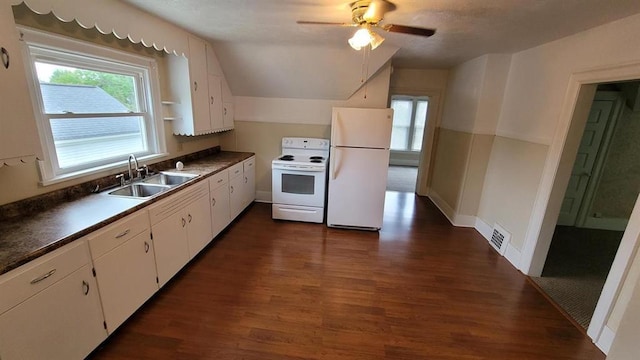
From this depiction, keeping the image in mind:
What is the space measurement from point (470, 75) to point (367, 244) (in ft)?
9.05

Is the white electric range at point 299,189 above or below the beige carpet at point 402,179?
above

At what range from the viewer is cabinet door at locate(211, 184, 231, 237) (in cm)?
302

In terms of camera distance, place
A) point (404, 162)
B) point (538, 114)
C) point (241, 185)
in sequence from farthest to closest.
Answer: point (404, 162) < point (241, 185) < point (538, 114)

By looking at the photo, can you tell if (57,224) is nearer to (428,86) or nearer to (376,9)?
(376,9)

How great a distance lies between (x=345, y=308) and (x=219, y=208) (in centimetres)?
185

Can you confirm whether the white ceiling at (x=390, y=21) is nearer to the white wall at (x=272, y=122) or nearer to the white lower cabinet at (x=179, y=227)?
the white wall at (x=272, y=122)

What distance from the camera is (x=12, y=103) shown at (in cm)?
137

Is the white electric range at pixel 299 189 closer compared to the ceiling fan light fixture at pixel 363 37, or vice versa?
the ceiling fan light fixture at pixel 363 37

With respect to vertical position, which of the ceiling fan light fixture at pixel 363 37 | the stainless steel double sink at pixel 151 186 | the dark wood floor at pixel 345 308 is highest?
the ceiling fan light fixture at pixel 363 37

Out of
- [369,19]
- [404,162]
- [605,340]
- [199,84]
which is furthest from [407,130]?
[605,340]

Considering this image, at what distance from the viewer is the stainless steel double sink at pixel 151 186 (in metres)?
2.30

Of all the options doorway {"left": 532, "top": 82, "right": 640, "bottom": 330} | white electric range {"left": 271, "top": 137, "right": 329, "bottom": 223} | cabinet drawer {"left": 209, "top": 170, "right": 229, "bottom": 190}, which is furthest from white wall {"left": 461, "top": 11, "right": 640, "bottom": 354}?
cabinet drawer {"left": 209, "top": 170, "right": 229, "bottom": 190}

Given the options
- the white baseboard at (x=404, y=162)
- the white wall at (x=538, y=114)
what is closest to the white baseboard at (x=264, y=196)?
the white wall at (x=538, y=114)

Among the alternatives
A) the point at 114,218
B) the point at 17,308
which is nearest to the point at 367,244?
the point at 114,218
